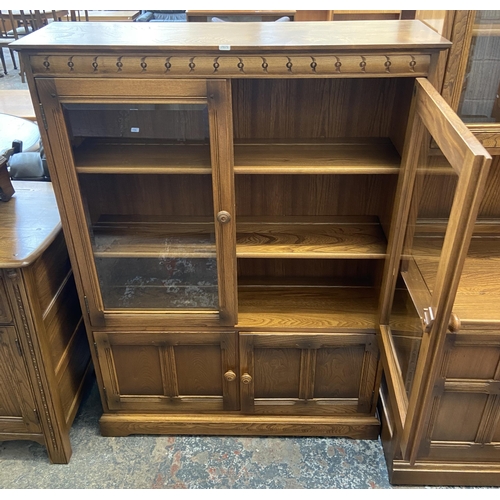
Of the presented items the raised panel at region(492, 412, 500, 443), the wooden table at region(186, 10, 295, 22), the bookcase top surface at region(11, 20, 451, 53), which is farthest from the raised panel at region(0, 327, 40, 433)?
the wooden table at region(186, 10, 295, 22)

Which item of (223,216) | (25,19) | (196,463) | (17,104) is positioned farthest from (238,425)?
(25,19)

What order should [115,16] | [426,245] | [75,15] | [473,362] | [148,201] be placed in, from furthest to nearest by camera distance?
[115,16] < [75,15] < [148,201] < [473,362] < [426,245]

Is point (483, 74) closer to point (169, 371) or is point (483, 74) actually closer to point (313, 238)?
point (313, 238)

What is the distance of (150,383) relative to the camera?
141 centimetres

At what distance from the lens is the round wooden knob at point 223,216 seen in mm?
1108

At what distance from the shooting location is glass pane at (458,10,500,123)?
41.6 inches

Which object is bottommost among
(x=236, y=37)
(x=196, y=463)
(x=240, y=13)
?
(x=196, y=463)

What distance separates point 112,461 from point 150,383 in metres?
0.24

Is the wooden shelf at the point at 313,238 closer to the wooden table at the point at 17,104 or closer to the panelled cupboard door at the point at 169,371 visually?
the panelled cupboard door at the point at 169,371

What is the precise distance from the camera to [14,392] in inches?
49.6

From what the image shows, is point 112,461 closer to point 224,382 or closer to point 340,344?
point 224,382

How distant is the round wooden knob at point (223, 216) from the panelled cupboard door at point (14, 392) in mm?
571

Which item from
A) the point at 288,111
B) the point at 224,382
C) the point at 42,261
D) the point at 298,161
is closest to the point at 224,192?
the point at 298,161

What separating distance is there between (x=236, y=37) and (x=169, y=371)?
0.90m
